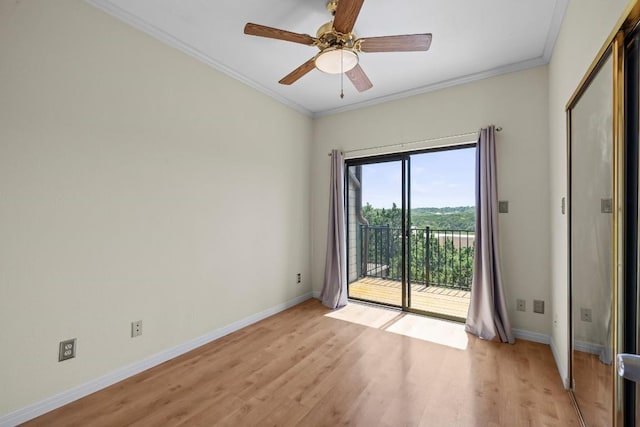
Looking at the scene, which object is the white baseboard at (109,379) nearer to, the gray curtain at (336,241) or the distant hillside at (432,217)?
the gray curtain at (336,241)

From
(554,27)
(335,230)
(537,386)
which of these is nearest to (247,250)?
(335,230)

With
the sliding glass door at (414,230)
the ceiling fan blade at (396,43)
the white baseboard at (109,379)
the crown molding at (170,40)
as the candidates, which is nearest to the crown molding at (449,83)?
the sliding glass door at (414,230)

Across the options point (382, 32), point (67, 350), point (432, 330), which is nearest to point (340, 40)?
point (382, 32)

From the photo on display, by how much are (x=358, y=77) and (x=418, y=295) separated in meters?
2.98

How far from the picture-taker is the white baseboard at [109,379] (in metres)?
1.73

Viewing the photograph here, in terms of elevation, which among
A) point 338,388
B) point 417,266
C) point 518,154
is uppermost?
point 518,154

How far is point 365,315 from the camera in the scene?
3553 millimetres

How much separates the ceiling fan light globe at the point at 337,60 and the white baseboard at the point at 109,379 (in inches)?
105

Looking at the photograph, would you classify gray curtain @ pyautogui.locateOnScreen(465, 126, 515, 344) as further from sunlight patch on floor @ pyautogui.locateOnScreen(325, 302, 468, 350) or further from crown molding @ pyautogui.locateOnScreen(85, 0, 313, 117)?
crown molding @ pyautogui.locateOnScreen(85, 0, 313, 117)

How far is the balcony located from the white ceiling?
1.94 m

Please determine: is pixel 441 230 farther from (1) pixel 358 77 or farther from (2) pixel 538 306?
(1) pixel 358 77

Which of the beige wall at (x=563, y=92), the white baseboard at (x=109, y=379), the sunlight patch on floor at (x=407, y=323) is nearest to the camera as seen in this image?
the beige wall at (x=563, y=92)

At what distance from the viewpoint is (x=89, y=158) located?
204cm

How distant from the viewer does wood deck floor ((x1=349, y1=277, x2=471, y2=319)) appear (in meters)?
3.66
